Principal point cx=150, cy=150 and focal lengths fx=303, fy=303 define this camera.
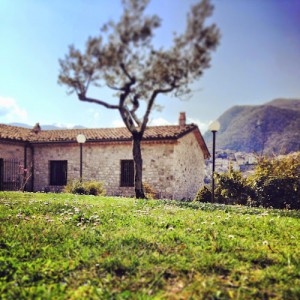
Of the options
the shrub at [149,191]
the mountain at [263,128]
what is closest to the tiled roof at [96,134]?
the shrub at [149,191]

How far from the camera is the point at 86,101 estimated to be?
39.2 feet

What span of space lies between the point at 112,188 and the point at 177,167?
13.0 ft

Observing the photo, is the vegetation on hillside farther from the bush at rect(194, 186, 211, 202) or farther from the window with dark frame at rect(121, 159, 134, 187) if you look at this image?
the window with dark frame at rect(121, 159, 134, 187)

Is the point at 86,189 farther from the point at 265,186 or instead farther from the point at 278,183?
the point at 278,183

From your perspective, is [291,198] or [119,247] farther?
[291,198]

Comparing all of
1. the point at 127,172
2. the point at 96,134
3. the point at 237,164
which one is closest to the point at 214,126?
the point at 127,172

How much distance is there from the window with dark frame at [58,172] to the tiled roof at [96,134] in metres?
1.51

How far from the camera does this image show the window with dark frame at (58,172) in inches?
741

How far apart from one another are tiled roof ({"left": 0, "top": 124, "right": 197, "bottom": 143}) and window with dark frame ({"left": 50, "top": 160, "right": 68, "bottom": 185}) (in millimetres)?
1505

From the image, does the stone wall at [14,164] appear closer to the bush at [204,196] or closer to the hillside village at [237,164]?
the bush at [204,196]

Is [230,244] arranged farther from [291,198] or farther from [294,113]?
[294,113]

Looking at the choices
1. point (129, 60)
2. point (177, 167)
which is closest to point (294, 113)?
point (177, 167)

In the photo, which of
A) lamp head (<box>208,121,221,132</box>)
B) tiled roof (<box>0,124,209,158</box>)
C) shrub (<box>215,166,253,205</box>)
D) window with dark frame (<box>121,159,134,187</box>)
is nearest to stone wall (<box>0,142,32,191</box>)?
tiled roof (<box>0,124,209,158</box>)

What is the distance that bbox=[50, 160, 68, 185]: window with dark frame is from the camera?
18.8 meters
